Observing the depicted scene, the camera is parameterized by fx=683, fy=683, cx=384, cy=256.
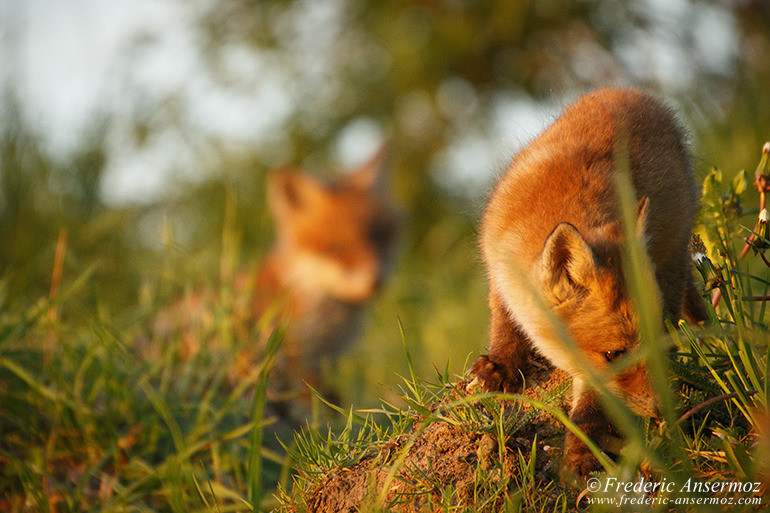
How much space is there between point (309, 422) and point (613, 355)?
1605 millimetres

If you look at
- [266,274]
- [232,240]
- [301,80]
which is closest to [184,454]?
[232,240]

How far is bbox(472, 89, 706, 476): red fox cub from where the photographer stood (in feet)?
7.75

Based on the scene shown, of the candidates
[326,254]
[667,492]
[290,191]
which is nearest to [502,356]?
[667,492]

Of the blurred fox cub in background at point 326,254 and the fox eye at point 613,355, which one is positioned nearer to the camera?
the fox eye at point 613,355

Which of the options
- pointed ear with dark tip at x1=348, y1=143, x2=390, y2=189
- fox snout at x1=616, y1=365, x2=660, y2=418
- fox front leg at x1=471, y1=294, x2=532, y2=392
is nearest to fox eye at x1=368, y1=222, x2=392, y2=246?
pointed ear with dark tip at x1=348, y1=143, x2=390, y2=189

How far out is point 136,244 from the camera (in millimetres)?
6590

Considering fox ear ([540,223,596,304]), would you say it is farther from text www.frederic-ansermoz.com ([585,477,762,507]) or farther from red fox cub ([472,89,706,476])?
text www.frederic-ansermoz.com ([585,477,762,507])

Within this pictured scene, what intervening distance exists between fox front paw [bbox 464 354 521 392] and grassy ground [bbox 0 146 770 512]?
0.10 meters

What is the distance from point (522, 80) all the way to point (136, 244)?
5.58m

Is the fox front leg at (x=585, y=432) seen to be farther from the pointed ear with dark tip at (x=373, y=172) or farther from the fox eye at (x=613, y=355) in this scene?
the pointed ear with dark tip at (x=373, y=172)

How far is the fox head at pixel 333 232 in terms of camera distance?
7.13 metres

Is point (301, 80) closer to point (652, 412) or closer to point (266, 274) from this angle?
point (266, 274)

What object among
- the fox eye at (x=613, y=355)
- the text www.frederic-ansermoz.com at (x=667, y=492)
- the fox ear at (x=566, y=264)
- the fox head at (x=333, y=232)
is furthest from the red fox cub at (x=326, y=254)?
the text www.frederic-ansermoz.com at (x=667, y=492)

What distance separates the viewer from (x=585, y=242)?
2352mm
